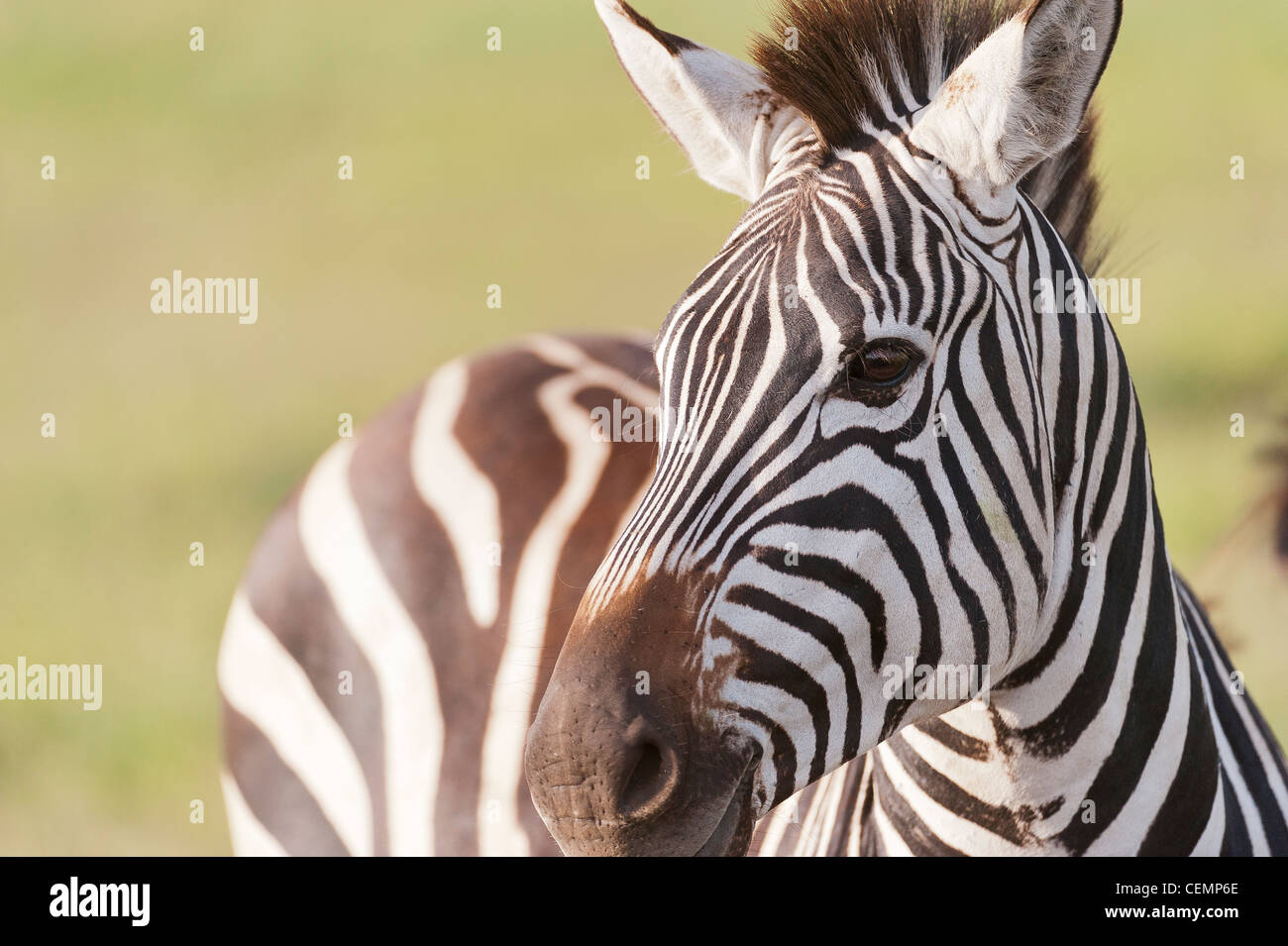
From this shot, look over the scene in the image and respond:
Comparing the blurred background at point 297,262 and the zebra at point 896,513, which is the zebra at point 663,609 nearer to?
the zebra at point 896,513

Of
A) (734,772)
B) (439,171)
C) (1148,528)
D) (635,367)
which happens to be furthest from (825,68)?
(439,171)

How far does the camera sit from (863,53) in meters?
2.35

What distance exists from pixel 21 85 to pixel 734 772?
17220mm

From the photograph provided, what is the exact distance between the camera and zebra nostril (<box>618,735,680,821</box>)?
1866 mm

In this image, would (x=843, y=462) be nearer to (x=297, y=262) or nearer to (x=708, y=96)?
(x=708, y=96)

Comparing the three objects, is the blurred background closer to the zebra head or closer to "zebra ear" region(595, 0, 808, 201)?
the zebra head

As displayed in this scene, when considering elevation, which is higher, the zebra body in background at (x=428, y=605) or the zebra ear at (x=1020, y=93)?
the zebra ear at (x=1020, y=93)

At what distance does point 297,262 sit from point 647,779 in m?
12.8

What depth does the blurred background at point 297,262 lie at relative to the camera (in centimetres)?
898

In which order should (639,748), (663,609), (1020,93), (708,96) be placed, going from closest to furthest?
(639,748) < (663,609) < (1020,93) < (708,96)

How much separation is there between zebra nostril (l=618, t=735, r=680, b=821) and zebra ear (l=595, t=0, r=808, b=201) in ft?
4.16

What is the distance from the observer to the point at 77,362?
12125 millimetres

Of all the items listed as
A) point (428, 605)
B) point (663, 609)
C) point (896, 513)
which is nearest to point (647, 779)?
point (663, 609)

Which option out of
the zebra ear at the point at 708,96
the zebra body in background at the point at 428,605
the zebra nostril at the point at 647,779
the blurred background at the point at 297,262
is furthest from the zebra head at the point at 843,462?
the blurred background at the point at 297,262
